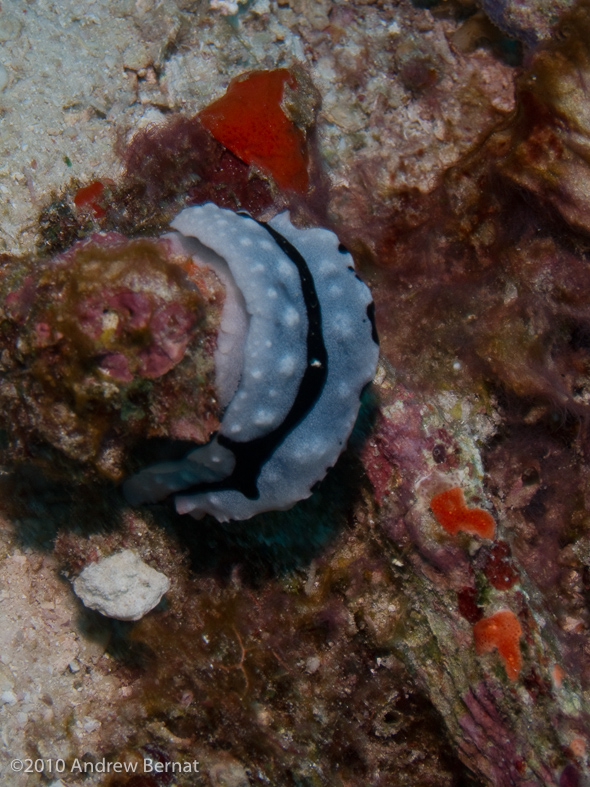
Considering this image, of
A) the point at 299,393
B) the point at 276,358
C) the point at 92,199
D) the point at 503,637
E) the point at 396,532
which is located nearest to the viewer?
the point at 276,358

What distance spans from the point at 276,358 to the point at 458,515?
1.67 metres

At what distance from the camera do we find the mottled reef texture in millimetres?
3277

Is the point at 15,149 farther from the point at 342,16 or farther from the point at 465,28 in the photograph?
the point at 465,28

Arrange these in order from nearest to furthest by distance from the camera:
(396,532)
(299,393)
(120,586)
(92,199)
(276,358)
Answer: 1. (276,358)
2. (299,393)
3. (396,532)
4. (120,586)
5. (92,199)

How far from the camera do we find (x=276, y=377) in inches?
101

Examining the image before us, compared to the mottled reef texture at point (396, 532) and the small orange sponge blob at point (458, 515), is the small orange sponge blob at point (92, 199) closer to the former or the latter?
the mottled reef texture at point (396, 532)

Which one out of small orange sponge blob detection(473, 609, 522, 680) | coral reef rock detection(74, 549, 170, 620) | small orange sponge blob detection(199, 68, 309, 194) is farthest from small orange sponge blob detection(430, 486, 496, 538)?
small orange sponge blob detection(199, 68, 309, 194)

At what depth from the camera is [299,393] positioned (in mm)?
2697

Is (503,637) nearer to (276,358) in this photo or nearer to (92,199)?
(276,358)

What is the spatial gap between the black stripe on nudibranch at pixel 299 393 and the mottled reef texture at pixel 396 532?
2.67 feet

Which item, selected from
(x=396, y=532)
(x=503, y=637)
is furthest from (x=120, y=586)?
(x=503, y=637)

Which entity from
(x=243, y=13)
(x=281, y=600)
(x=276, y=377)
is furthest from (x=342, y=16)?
(x=281, y=600)

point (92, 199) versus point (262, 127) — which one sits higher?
point (262, 127)

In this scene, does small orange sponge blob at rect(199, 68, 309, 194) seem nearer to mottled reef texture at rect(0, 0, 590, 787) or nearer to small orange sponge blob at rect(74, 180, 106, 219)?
mottled reef texture at rect(0, 0, 590, 787)
